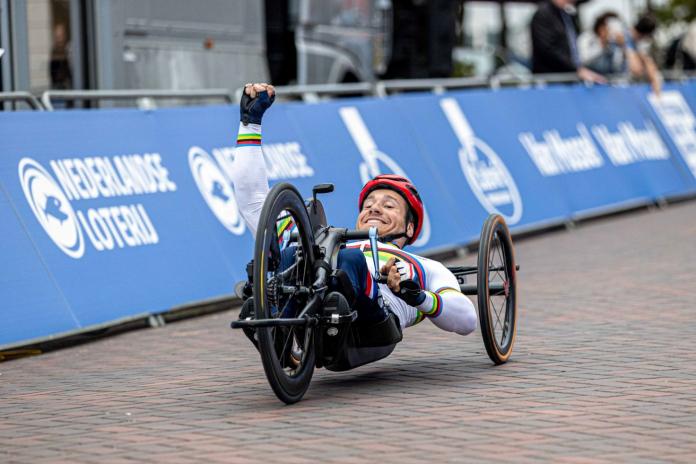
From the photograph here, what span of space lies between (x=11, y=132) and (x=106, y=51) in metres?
4.78

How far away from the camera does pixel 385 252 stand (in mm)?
6832

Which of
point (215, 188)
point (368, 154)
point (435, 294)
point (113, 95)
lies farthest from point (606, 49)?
point (435, 294)

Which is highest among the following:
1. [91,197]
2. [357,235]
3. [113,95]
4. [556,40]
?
[113,95]

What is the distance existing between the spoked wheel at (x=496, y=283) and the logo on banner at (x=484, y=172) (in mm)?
5816

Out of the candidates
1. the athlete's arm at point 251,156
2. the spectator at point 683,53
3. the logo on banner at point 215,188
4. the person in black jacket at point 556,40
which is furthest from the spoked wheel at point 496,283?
the spectator at point 683,53

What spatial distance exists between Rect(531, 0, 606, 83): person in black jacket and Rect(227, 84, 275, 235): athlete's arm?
10181 mm

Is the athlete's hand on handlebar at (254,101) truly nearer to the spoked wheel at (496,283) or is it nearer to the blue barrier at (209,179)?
the spoked wheel at (496,283)

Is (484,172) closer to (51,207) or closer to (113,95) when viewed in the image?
(113,95)

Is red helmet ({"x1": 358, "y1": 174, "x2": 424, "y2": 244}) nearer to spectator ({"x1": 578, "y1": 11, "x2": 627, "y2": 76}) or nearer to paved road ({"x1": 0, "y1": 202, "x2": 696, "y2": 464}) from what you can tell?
paved road ({"x1": 0, "y1": 202, "x2": 696, "y2": 464})

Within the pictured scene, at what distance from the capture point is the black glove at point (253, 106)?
6.41 m

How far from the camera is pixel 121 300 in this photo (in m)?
8.99

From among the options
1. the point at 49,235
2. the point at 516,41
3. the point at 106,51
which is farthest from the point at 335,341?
the point at 516,41

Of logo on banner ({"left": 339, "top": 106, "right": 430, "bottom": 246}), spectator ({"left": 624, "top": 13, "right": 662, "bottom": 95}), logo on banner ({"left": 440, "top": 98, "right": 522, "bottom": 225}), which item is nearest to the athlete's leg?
logo on banner ({"left": 339, "top": 106, "right": 430, "bottom": 246})

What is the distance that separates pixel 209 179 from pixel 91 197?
4.47 ft
